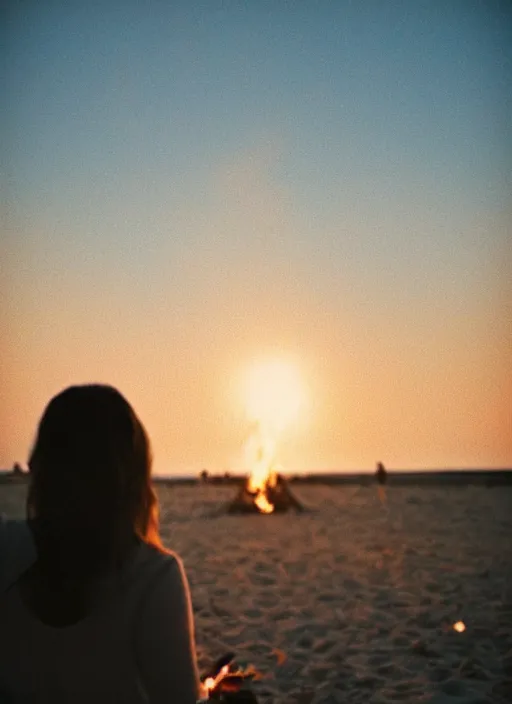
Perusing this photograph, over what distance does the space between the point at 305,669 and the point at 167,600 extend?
163 inches

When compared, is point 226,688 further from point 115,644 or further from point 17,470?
point 17,470

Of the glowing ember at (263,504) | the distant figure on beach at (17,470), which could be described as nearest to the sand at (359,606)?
the glowing ember at (263,504)

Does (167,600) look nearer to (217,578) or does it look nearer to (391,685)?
(391,685)

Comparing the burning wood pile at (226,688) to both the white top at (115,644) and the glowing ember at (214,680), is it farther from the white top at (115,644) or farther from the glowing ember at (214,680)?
the white top at (115,644)

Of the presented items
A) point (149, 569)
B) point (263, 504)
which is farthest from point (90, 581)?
point (263, 504)

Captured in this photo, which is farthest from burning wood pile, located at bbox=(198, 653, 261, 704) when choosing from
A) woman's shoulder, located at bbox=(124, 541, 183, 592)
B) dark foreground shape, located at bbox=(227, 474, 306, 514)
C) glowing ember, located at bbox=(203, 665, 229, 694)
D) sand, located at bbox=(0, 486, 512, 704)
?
dark foreground shape, located at bbox=(227, 474, 306, 514)

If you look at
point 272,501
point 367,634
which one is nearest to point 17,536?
point 367,634

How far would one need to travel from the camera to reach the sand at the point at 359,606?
201 inches

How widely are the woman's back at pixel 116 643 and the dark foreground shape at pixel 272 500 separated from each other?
1690cm

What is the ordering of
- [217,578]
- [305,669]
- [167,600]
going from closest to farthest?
1. [167,600]
2. [305,669]
3. [217,578]

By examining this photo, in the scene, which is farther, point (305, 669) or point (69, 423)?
point (305, 669)

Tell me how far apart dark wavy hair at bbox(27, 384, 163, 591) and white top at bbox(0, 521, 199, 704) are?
6 centimetres

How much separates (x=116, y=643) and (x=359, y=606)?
A: 614 cm

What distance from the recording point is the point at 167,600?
A: 1681mm
